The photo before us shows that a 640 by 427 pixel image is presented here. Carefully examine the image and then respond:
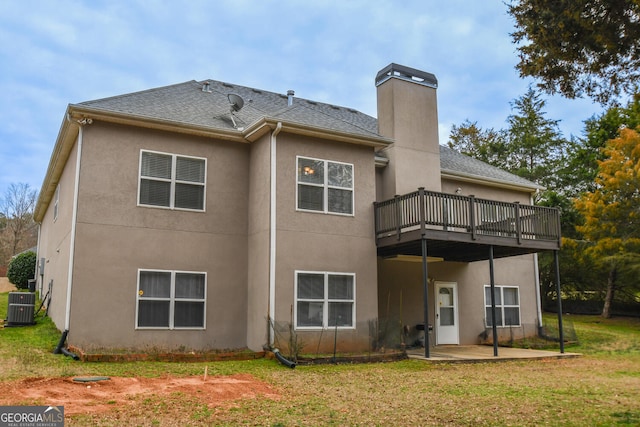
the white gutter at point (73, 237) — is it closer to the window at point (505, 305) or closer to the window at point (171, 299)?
the window at point (171, 299)

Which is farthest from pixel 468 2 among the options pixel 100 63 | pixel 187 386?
pixel 100 63

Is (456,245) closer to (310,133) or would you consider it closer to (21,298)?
(310,133)

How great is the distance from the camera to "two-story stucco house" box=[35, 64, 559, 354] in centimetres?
1183

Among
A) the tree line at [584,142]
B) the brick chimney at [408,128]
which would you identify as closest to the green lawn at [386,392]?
the tree line at [584,142]

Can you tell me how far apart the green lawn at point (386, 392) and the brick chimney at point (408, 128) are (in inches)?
210

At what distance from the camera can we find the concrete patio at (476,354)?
41.2 ft

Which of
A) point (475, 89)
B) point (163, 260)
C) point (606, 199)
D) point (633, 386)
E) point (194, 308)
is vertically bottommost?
point (633, 386)

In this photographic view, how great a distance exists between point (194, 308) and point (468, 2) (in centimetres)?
879

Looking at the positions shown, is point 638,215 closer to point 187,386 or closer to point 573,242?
point 573,242

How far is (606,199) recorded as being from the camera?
2398 cm

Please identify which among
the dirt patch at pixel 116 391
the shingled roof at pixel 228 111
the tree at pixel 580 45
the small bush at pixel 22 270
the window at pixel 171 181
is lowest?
the dirt patch at pixel 116 391

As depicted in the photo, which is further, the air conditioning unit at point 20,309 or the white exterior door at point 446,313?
the white exterior door at point 446,313

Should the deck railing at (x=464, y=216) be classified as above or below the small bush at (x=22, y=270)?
above

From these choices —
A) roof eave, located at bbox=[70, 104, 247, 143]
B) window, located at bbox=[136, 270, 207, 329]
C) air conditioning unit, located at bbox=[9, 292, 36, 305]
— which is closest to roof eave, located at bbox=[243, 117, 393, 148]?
roof eave, located at bbox=[70, 104, 247, 143]
